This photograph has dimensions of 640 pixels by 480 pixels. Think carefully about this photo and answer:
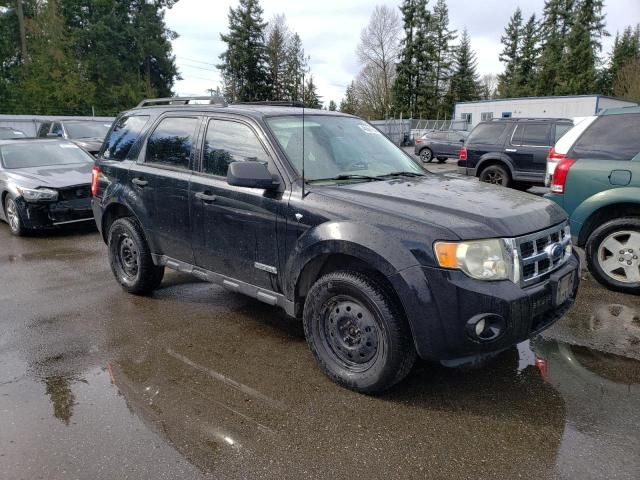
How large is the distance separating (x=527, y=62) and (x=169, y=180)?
209 feet

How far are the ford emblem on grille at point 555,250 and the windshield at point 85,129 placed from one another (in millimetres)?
13787

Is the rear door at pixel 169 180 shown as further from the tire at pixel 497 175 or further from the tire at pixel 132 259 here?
the tire at pixel 497 175

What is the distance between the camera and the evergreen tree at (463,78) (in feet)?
203

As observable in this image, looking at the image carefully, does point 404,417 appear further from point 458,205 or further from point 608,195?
point 608,195

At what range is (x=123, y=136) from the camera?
17.4 ft

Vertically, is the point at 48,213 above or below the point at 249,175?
below

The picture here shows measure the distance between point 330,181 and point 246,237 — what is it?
2.55 feet

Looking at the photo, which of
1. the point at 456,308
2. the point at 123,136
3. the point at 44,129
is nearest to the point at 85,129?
the point at 44,129

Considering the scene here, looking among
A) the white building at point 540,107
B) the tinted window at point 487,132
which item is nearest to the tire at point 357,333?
the tinted window at point 487,132

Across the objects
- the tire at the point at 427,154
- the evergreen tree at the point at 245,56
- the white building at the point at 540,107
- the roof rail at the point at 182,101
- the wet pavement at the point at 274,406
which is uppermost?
the evergreen tree at the point at 245,56

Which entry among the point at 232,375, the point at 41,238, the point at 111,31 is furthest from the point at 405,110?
the point at 232,375

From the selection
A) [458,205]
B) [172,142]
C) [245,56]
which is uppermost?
[245,56]

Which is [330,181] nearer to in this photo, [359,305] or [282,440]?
[359,305]

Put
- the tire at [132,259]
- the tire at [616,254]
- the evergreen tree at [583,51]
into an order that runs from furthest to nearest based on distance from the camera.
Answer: the evergreen tree at [583,51]
the tire at [616,254]
the tire at [132,259]
